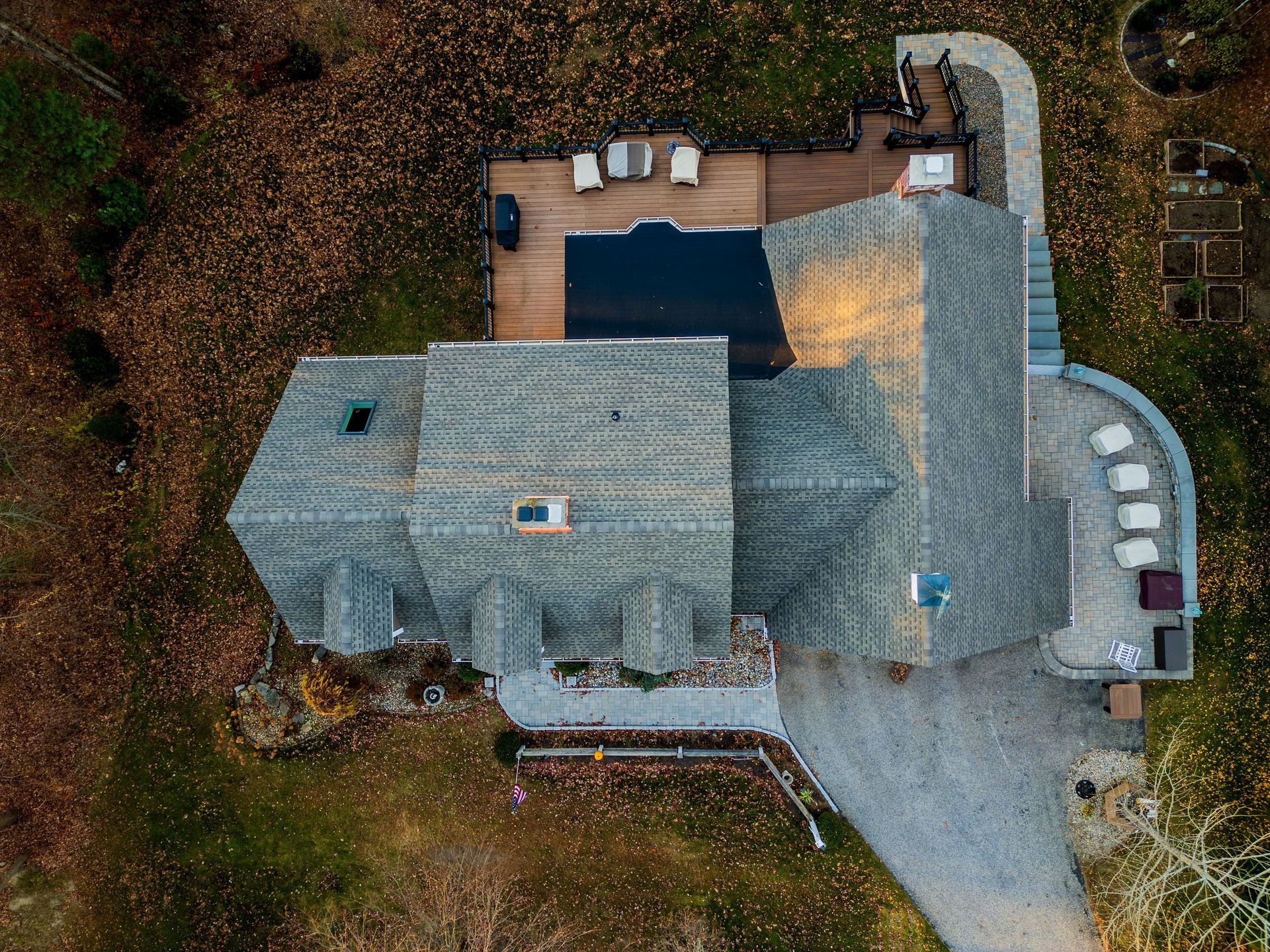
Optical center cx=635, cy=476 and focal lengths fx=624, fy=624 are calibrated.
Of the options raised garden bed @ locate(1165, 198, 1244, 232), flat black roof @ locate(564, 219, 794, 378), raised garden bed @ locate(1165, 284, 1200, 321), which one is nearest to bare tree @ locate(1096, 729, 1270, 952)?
raised garden bed @ locate(1165, 284, 1200, 321)

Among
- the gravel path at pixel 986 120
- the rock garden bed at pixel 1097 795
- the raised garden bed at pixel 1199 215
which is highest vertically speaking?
the gravel path at pixel 986 120

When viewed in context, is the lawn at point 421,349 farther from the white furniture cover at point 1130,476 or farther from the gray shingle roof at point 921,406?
the gray shingle roof at point 921,406

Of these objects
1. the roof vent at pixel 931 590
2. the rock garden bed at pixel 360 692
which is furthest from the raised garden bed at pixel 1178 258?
the rock garden bed at pixel 360 692

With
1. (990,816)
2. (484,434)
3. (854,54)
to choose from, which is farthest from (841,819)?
(854,54)

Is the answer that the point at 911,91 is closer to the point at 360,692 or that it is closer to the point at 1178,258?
the point at 1178,258

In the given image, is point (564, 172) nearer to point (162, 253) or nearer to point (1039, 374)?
point (162, 253)
